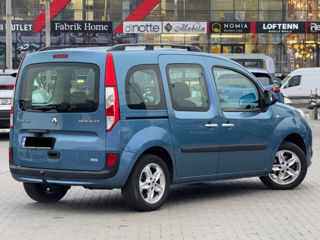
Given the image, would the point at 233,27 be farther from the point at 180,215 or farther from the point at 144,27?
the point at 180,215

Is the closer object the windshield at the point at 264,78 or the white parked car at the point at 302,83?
the windshield at the point at 264,78

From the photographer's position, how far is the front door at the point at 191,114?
8562 millimetres

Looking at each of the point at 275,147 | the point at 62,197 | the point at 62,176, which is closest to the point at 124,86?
the point at 62,176

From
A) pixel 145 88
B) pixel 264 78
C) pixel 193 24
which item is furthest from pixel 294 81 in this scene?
pixel 145 88

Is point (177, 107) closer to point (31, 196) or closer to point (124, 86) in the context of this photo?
point (124, 86)

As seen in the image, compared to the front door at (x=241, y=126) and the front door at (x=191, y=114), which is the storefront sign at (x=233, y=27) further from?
the front door at (x=191, y=114)

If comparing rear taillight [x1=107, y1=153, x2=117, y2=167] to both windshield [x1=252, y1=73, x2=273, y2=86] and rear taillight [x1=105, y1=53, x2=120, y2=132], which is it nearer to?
rear taillight [x1=105, y1=53, x2=120, y2=132]

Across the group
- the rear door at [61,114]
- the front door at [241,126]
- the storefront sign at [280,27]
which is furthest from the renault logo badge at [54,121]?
the storefront sign at [280,27]

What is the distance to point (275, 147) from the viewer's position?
9.70m

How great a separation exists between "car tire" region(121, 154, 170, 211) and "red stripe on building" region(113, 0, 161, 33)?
49.5 metres

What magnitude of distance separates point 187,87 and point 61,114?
1389 millimetres

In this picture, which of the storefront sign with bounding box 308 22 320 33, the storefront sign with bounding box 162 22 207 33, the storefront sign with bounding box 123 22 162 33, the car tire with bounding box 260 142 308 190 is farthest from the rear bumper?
the storefront sign with bounding box 308 22 320 33

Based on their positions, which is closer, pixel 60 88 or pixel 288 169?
pixel 60 88

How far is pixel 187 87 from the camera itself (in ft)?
28.7
